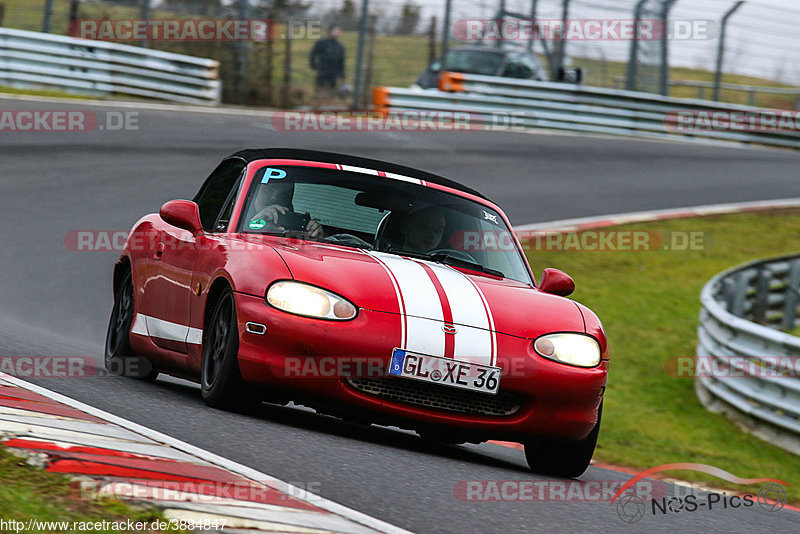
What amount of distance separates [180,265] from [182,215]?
0.29 meters

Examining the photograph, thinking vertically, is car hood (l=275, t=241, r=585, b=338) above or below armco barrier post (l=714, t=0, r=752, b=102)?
below

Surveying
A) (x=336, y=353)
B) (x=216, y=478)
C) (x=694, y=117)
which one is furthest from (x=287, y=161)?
(x=694, y=117)

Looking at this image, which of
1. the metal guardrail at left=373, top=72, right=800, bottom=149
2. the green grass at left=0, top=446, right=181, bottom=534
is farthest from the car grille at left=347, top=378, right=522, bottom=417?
the metal guardrail at left=373, top=72, right=800, bottom=149

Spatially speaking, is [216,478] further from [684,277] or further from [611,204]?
[611,204]

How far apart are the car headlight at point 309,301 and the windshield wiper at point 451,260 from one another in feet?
3.23

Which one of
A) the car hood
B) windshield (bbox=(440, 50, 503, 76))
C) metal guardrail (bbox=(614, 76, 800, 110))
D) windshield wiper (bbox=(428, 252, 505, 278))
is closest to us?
the car hood

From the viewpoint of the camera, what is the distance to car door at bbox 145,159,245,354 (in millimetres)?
6297

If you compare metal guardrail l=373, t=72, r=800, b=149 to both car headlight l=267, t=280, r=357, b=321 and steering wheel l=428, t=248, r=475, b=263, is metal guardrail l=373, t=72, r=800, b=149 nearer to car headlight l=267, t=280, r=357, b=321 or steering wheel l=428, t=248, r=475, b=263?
steering wheel l=428, t=248, r=475, b=263

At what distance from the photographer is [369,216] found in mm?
6395

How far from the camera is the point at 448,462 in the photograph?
5.52m

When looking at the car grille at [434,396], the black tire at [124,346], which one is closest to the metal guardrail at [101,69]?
the black tire at [124,346]

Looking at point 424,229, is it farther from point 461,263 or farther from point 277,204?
point 277,204

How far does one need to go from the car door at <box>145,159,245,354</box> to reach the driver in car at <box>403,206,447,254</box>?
95cm

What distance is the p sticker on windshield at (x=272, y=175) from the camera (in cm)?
647
